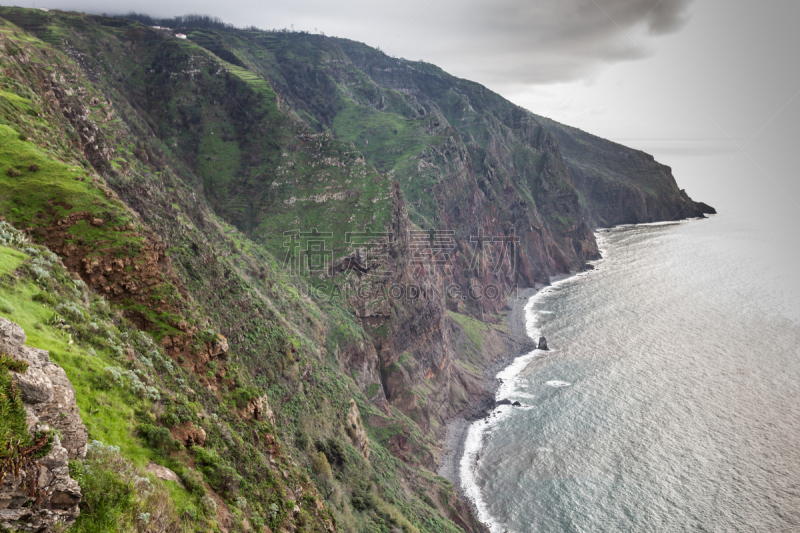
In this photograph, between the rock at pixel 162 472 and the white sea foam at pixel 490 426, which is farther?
the white sea foam at pixel 490 426

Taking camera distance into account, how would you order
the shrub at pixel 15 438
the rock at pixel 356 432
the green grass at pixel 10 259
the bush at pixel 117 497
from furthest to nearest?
1. the rock at pixel 356 432
2. the green grass at pixel 10 259
3. the bush at pixel 117 497
4. the shrub at pixel 15 438

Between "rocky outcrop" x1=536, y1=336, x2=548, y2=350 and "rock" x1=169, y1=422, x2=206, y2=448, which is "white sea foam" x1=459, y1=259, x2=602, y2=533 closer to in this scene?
"rocky outcrop" x1=536, y1=336, x2=548, y2=350

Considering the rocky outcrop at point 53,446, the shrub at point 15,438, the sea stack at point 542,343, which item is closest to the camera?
the shrub at point 15,438

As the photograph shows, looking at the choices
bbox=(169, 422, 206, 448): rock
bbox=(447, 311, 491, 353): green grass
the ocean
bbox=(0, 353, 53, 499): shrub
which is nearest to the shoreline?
the ocean

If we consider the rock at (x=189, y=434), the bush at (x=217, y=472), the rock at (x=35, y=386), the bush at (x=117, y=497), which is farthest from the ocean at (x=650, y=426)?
the rock at (x=35, y=386)

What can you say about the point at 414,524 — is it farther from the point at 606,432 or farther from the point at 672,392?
the point at 672,392

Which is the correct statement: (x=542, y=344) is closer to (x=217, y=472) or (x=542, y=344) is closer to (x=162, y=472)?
(x=217, y=472)

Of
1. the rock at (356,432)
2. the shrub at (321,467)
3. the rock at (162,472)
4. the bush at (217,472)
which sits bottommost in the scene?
the rock at (356,432)

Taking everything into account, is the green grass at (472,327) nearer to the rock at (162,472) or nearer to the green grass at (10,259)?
the rock at (162,472)
